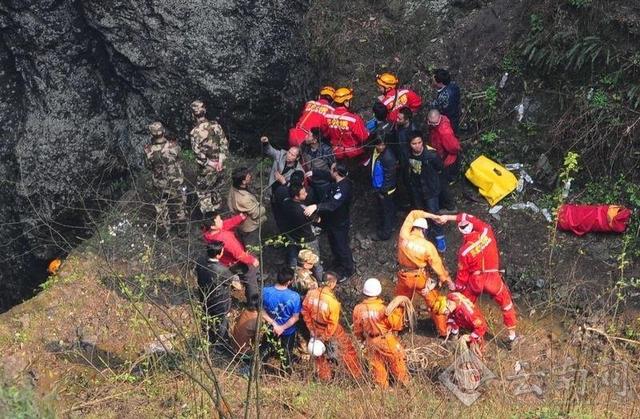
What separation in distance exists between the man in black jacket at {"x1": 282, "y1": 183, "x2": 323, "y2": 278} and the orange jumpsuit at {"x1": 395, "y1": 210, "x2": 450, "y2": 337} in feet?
4.24

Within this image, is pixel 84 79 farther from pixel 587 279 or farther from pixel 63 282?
pixel 587 279

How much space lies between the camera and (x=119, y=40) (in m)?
13.4

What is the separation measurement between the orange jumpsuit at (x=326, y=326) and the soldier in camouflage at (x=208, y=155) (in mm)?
3101

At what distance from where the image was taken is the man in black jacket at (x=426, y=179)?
1063 cm

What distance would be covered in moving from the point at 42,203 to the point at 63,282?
2.93 metres

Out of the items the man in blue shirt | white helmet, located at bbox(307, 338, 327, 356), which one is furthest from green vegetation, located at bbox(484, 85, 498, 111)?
white helmet, located at bbox(307, 338, 327, 356)

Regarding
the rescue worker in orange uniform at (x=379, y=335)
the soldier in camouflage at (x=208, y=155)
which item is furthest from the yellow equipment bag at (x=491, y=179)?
the soldier in camouflage at (x=208, y=155)

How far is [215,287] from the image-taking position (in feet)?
30.1

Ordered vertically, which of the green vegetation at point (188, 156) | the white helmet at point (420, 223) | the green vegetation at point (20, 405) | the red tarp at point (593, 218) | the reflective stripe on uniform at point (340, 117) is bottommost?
the red tarp at point (593, 218)

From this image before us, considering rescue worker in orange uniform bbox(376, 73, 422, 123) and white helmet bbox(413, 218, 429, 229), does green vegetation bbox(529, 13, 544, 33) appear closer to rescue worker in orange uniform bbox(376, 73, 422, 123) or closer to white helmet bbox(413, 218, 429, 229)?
rescue worker in orange uniform bbox(376, 73, 422, 123)

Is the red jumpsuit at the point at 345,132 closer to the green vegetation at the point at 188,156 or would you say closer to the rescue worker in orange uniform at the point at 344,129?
the rescue worker in orange uniform at the point at 344,129

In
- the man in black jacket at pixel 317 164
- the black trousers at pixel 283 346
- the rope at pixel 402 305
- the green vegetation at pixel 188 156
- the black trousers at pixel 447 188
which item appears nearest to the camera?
the rope at pixel 402 305

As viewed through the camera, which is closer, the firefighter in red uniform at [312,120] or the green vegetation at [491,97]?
the firefighter in red uniform at [312,120]

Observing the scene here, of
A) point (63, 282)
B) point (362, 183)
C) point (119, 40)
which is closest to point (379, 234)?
point (362, 183)
